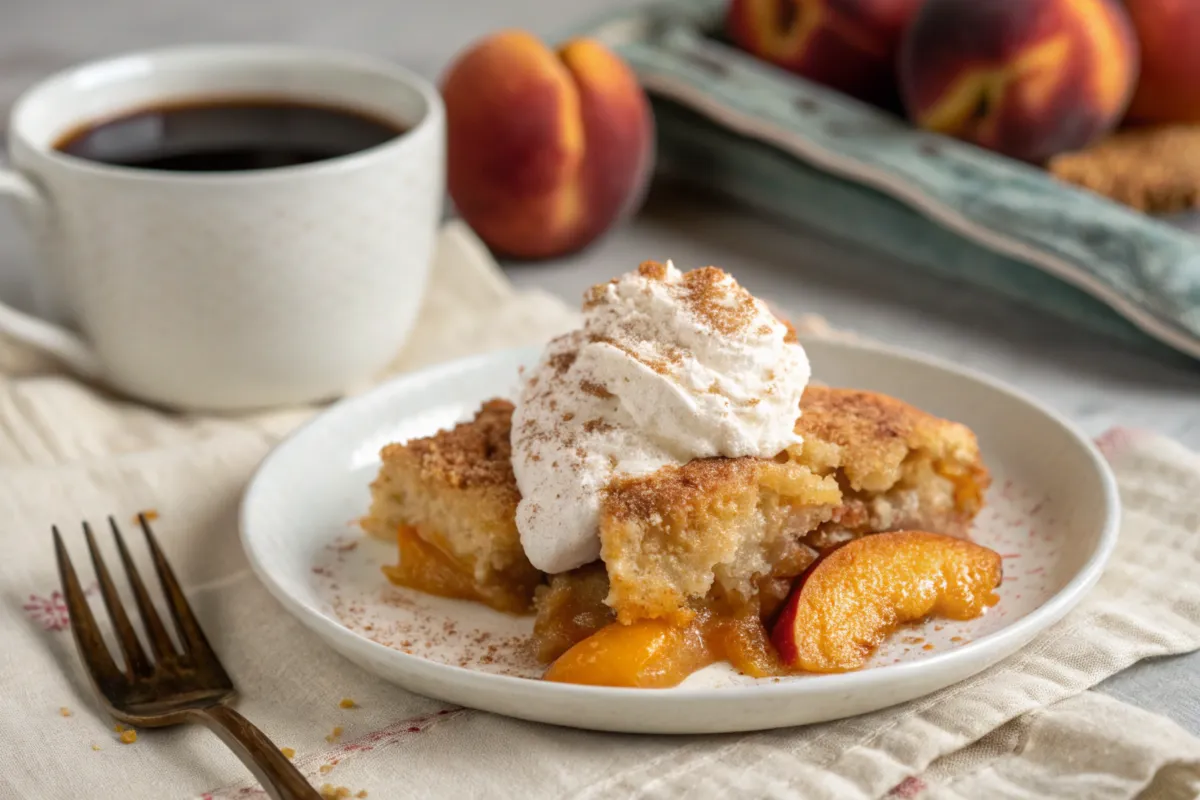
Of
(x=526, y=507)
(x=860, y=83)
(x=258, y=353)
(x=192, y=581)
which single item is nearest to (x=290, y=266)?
(x=258, y=353)

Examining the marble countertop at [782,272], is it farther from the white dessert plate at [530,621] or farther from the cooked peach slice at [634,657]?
the cooked peach slice at [634,657]

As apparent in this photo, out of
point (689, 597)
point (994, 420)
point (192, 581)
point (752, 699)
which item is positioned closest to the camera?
point (752, 699)

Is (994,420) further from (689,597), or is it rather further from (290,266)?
(290,266)

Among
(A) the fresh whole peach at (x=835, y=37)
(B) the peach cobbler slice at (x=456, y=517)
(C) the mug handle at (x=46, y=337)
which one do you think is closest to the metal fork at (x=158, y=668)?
(B) the peach cobbler slice at (x=456, y=517)

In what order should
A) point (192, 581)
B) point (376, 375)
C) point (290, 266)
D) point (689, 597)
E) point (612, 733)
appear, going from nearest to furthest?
point (612, 733) < point (689, 597) < point (192, 581) < point (290, 266) < point (376, 375)

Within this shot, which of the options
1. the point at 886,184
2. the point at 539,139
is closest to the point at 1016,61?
the point at 886,184

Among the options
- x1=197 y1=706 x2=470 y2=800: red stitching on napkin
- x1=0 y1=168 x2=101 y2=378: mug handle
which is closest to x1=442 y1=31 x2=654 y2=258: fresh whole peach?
x1=0 y1=168 x2=101 y2=378: mug handle

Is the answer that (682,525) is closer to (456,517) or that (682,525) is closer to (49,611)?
(456,517)
